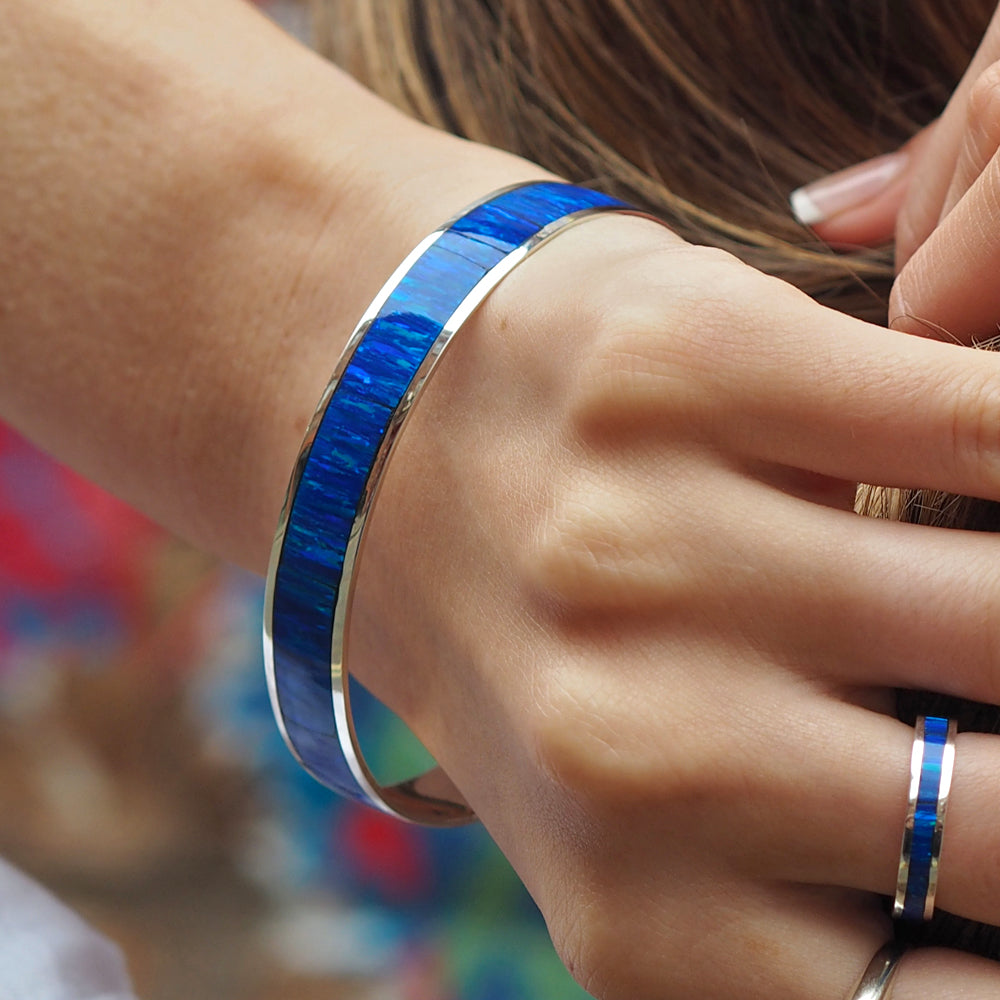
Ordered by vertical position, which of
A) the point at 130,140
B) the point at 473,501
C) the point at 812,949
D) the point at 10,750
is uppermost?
the point at 130,140

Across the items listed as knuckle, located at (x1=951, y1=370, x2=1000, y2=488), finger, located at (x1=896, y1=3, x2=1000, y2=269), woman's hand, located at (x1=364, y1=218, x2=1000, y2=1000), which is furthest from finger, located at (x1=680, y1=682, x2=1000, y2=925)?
finger, located at (x1=896, y1=3, x2=1000, y2=269)

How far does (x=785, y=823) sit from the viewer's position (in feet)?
1.41

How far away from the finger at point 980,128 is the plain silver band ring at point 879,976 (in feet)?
1.13

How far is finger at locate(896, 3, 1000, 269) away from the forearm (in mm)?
225

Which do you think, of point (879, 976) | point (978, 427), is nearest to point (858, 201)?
point (978, 427)

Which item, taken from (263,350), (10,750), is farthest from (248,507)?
(10,750)

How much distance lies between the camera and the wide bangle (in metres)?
0.49

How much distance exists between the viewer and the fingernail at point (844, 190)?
706 mm

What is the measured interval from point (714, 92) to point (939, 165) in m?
0.17

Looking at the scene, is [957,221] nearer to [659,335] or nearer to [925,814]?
[659,335]

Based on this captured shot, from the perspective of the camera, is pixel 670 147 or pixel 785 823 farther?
pixel 670 147

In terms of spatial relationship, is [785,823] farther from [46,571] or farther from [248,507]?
[46,571]

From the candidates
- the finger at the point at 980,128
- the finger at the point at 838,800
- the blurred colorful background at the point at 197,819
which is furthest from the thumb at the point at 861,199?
the blurred colorful background at the point at 197,819

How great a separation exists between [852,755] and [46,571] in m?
0.83
